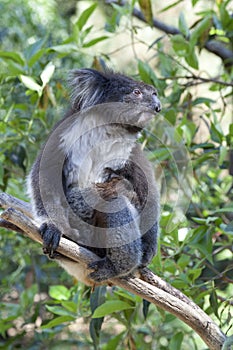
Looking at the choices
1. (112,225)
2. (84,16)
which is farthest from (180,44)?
(112,225)

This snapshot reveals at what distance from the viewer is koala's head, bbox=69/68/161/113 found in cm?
368

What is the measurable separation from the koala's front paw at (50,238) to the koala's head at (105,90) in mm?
873

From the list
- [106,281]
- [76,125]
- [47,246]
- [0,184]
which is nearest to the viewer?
[47,246]

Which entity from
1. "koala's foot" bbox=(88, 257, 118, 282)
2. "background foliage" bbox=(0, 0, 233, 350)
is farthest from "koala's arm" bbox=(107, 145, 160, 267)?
"koala's foot" bbox=(88, 257, 118, 282)

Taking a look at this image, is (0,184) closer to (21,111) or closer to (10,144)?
(10,144)

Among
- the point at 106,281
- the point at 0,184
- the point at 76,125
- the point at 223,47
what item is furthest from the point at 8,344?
the point at 223,47

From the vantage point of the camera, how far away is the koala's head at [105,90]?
3.68 m

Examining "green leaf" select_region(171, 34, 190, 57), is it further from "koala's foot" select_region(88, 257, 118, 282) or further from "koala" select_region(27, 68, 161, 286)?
"koala's foot" select_region(88, 257, 118, 282)

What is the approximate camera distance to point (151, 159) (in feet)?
14.7

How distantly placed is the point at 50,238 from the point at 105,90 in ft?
3.73

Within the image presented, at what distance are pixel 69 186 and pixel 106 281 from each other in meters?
0.59

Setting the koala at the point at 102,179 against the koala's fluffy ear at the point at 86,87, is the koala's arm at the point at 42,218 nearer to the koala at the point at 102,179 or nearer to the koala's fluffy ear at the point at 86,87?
the koala at the point at 102,179

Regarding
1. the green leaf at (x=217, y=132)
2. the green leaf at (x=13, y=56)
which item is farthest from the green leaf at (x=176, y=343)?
the green leaf at (x=13, y=56)

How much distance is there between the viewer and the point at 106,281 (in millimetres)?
3375
